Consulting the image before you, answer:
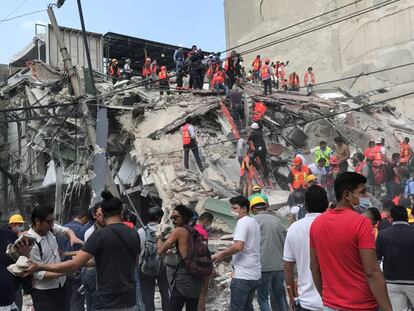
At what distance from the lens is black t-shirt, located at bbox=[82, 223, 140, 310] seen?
12.1ft

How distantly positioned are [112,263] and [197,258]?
1.19m

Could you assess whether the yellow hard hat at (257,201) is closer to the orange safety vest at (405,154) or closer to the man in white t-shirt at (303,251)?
the man in white t-shirt at (303,251)

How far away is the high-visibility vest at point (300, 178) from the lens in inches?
428

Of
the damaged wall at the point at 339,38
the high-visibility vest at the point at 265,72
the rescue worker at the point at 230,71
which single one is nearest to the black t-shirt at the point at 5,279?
the rescue worker at the point at 230,71

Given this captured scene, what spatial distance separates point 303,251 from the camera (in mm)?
3867

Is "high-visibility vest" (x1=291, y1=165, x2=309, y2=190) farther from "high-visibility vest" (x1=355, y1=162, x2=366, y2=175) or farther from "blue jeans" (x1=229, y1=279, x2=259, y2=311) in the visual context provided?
"blue jeans" (x1=229, y1=279, x2=259, y2=311)

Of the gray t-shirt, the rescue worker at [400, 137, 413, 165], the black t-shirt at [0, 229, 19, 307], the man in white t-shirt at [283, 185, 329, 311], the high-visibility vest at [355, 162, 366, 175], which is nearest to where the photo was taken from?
the black t-shirt at [0, 229, 19, 307]

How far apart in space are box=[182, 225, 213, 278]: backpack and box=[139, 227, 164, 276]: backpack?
4.67 feet

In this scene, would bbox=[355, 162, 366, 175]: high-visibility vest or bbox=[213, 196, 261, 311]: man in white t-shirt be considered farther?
bbox=[355, 162, 366, 175]: high-visibility vest

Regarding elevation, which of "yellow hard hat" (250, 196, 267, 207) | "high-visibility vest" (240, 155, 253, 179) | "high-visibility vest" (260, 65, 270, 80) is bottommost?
"yellow hard hat" (250, 196, 267, 207)

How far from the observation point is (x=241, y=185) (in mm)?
11914

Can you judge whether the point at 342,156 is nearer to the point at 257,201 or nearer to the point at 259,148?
the point at 259,148

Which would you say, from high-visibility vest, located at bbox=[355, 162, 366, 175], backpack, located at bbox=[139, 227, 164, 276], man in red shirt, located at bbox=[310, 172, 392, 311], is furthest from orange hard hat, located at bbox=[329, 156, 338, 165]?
man in red shirt, located at bbox=[310, 172, 392, 311]

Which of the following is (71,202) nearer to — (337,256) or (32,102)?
(32,102)
